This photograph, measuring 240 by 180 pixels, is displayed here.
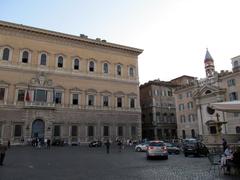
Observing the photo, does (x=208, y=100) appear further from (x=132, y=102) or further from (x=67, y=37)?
(x=67, y=37)

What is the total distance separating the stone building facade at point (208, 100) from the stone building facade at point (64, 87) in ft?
41.1

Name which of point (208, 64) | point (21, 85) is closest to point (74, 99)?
point (21, 85)

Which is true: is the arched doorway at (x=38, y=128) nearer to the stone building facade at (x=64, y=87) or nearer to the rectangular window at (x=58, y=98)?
the stone building facade at (x=64, y=87)

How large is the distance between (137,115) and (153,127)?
416 inches

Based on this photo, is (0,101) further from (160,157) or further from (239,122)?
(239,122)

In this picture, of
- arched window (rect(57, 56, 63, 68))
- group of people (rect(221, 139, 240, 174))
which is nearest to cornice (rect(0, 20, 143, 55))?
arched window (rect(57, 56, 63, 68))

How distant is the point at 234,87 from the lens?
38688mm

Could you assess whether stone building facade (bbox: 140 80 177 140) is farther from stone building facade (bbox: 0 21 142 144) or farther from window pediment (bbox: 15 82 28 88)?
window pediment (bbox: 15 82 28 88)

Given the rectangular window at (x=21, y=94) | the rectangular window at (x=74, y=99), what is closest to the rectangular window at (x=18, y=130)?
the rectangular window at (x=21, y=94)

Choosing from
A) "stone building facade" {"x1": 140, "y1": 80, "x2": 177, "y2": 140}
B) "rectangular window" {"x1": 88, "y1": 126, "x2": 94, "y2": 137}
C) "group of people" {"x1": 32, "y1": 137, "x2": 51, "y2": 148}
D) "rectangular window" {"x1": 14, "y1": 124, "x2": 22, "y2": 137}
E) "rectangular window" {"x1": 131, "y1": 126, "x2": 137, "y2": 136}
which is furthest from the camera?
"stone building facade" {"x1": 140, "y1": 80, "x2": 177, "y2": 140}

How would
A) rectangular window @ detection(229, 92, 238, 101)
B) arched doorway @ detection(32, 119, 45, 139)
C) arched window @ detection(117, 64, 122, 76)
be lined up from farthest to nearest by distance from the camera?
arched window @ detection(117, 64, 122, 76) < rectangular window @ detection(229, 92, 238, 101) < arched doorway @ detection(32, 119, 45, 139)

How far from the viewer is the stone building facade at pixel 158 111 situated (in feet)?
169

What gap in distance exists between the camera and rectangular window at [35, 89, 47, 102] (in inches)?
1339

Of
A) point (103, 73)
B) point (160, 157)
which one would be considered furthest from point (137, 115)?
point (160, 157)
